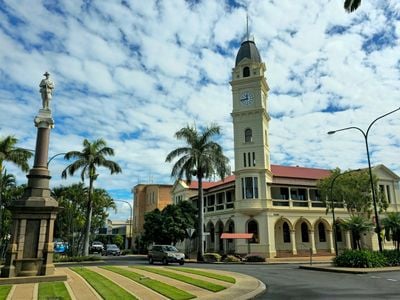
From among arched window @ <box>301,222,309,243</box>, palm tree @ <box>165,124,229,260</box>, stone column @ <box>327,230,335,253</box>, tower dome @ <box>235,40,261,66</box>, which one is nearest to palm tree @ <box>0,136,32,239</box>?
palm tree @ <box>165,124,229,260</box>

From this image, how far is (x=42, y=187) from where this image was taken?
1675 cm

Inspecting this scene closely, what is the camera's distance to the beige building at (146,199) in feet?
228

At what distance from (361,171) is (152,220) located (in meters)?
22.3

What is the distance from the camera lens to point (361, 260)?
76.3 ft

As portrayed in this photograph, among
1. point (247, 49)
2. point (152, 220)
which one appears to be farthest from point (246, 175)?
point (247, 49)

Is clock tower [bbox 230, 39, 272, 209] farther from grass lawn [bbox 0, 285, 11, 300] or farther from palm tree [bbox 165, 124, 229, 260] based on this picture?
grass lawn [bbox 0, 285, 11, 300]

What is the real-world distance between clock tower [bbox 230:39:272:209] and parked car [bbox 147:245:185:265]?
13.0m

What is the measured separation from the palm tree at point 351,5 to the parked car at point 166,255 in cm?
2096

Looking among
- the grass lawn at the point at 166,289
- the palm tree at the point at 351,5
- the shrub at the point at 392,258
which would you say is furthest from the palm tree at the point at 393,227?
the grass lawn at the point at 166,289

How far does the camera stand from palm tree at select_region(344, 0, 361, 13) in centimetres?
1681

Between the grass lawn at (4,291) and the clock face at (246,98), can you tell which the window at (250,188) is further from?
the grass lawn at (4,291)

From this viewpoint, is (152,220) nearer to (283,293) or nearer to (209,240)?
(209,240)

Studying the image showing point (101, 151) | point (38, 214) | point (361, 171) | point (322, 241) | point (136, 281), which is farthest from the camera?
point (322, 241)

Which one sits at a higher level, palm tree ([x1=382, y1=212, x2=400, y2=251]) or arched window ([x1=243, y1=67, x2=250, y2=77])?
arched window ([x1=243, y1=67, x2=250, y2=77])
